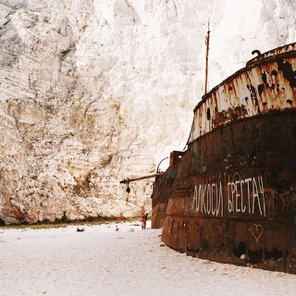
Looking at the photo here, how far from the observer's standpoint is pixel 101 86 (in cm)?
3491

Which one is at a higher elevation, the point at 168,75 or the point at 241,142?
the point at 168,75

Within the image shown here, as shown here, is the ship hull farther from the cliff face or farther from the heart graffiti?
the cliff face

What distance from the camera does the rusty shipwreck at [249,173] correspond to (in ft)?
17.5

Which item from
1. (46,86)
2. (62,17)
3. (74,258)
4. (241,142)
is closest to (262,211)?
(241,142)

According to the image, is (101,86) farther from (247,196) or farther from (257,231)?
(257,231)

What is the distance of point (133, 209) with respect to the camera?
1202 inches

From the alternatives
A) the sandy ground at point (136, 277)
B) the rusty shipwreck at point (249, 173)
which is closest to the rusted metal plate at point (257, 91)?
the rusty shipwreck at point (249, 173)

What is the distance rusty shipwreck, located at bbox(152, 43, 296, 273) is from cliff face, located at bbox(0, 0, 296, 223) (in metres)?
24.0

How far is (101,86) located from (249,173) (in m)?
30.4

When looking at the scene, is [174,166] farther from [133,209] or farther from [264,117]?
[133,209]

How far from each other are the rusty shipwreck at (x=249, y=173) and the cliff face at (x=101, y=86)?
78.7 ft

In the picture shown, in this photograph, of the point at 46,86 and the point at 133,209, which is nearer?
the point at 133,209

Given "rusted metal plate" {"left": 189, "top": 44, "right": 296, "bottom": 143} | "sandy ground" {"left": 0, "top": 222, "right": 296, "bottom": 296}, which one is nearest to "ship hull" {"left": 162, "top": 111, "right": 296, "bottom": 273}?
"rusted metal plate" {"left": 189, "top": 44, "right": 296, "bottom": 143}

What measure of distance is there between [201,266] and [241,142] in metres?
2.24
